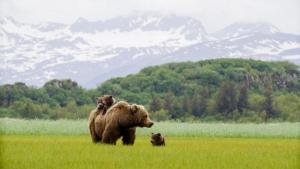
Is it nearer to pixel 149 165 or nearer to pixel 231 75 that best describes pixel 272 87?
pixel 231 75

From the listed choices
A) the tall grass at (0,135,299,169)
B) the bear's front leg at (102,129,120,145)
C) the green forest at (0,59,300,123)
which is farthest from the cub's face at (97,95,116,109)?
the green forest at (0,59,300,123)

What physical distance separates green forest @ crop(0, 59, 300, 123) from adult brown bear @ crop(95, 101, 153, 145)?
67985 millimetres

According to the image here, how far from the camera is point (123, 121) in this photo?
19.3 meters

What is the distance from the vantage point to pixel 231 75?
125 metres

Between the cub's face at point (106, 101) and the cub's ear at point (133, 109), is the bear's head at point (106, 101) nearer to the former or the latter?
the cub's face at point (106, 101)

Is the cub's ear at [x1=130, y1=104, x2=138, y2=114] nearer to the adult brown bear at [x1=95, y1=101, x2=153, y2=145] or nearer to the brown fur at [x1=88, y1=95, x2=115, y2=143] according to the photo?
the adult brown bear at [x1=95, y1=101, x2=153, y2=145]

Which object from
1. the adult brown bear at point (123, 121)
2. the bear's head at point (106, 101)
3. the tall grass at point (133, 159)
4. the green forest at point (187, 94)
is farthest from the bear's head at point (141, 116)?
the green forest at point (187, 94)

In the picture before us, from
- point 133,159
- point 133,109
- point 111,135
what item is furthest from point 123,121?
point 133,159

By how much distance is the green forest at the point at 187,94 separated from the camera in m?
94.1

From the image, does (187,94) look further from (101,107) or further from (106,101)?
(101,107)

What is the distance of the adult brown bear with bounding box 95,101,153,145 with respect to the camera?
63.3ft

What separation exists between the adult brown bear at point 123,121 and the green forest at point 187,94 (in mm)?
67985

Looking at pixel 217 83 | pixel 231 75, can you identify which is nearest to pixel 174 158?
pixel 217 83

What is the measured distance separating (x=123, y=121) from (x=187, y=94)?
90997mm
